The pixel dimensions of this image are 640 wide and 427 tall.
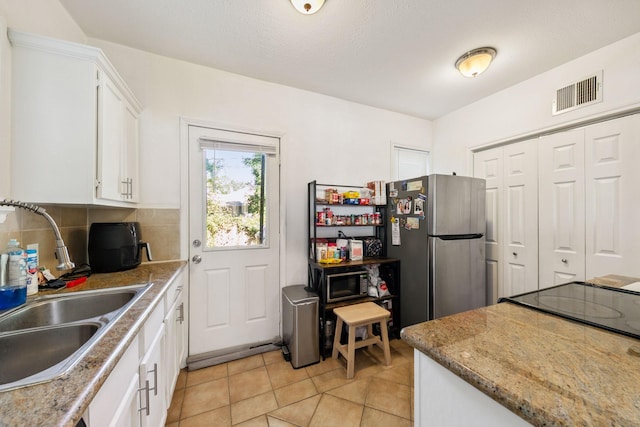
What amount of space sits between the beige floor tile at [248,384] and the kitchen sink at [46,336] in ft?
3.47

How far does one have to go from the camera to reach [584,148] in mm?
1945

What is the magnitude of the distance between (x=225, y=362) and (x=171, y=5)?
261 cm

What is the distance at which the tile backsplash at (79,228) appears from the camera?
1.21 m

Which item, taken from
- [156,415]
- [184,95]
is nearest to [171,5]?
[184,95]

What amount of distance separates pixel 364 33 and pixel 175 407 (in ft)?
9.34

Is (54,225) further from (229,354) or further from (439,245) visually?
(439,245)

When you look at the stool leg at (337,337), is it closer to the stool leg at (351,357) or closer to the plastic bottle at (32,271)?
the stool leg at (351,357)

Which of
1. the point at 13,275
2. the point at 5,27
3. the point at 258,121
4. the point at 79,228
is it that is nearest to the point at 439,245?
the point at 258,121

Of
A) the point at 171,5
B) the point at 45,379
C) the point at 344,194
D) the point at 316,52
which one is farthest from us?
the point at 344,194

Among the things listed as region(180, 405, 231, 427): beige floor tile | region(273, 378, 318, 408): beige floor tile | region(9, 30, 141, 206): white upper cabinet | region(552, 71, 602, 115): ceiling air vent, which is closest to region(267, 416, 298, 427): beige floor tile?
region(273, 378, 318, 408): beige floor tile

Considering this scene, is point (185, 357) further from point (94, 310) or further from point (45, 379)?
point (45, 379)

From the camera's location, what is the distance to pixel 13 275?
1.02 metres

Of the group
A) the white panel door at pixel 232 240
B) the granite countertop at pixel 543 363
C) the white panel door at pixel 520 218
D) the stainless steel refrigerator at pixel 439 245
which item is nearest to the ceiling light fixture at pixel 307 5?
the white panel door at pixel 232 240

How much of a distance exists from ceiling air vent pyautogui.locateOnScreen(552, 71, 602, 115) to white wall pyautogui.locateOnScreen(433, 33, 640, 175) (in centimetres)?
4
